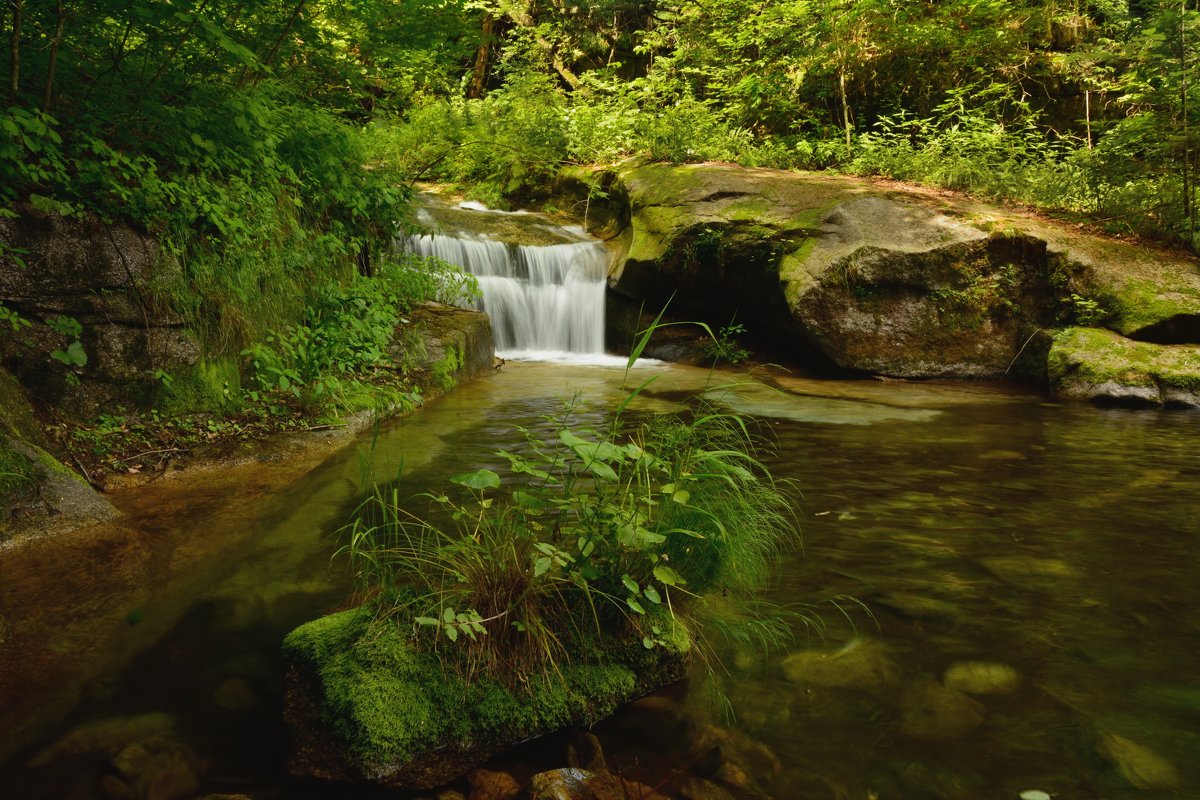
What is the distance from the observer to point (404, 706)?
2168mm

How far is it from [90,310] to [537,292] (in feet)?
23.8

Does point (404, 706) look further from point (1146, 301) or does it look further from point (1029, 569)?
point (1146, 301)

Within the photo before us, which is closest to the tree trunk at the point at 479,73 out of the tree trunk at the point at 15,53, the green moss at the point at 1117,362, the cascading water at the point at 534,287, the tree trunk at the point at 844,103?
the cascading water at the point at 534,287

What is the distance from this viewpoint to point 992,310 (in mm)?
8992

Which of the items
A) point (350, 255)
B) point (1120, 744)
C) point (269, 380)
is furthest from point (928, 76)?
point (1120, 744)

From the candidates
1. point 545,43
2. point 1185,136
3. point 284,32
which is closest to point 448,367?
point 284,32

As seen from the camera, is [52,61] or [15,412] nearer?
[15,412]

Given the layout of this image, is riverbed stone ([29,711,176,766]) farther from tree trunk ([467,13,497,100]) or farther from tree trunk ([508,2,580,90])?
tree trunk ([508,2,580,90])

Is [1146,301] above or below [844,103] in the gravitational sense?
below

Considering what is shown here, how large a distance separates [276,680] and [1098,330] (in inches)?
360

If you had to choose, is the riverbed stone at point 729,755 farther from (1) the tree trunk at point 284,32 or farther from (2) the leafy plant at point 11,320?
(1) the tree trunk at point 284,32

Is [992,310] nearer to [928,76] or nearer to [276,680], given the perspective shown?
[928,76]

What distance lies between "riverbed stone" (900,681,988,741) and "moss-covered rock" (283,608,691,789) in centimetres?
93

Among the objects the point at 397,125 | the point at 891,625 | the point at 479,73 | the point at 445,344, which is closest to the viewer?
the point at 891,625
